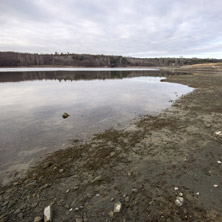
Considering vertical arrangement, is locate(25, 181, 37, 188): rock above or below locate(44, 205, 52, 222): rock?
below

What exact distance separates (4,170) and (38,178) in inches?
77.3

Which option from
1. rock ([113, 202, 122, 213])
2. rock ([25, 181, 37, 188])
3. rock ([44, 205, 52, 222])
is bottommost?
rock ([25, 181, 37, 188])

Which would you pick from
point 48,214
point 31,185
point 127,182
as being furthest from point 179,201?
point 31,185

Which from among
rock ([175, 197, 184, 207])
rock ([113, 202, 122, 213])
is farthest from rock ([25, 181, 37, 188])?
rock ([175, 197, 184, 207])

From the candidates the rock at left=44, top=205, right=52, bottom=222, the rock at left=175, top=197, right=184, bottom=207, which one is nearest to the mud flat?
the rock at left=175, top=197, right=184, bottom=207

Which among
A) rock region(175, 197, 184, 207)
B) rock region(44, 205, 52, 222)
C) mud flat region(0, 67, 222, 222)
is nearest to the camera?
rock region(44, 205, 52, 222)

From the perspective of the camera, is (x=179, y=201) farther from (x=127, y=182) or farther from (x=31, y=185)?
(x=31, y=185)

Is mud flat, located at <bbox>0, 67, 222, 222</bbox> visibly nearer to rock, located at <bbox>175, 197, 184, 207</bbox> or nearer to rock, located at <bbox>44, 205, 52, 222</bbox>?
rock, located at <bbox>175, 197, 184, 207</bbox>

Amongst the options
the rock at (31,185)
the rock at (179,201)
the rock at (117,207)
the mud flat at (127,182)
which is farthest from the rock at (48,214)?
the rock at (179,201)

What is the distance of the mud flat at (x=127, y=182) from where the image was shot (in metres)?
4.39

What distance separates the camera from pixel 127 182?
566cm

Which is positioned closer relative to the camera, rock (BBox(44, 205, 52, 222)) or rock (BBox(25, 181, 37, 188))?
rock (BBox(44, 205, 52, 222))

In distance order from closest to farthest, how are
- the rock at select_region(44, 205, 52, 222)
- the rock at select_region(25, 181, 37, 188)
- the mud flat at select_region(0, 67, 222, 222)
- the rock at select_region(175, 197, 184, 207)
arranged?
1. the rock at select_region(44, 205, 52, 222)
2. the mud flat at select_region(0, 67, 222, 222)
3. the rock at select_region(175, 197, 184, 207)
4. the rock at select_region(25, 181, 37, 188)

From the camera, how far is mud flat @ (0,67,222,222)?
4.39m
